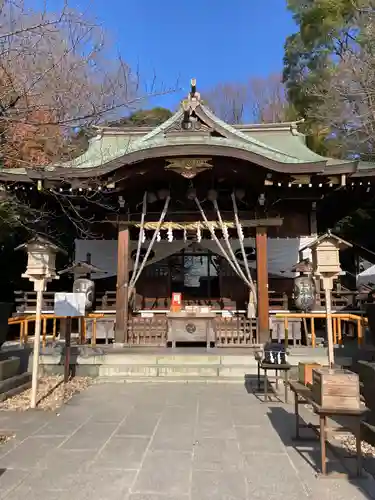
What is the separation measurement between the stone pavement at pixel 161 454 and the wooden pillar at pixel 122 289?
157 inches

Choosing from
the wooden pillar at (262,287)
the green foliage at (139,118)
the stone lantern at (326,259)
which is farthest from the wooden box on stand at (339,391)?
the wooden pillar at (262,287)

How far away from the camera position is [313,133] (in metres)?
19.2

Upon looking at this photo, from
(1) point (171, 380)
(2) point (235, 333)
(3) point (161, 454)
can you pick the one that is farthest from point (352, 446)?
(2) point (235, 333)

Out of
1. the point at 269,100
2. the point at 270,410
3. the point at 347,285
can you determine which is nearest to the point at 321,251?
the point at 270,410

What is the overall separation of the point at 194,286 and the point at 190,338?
3374 millimetres

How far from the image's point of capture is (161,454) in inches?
154

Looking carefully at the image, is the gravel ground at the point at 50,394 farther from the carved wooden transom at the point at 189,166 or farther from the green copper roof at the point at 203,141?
the carved wooden transom at the point at 189,166

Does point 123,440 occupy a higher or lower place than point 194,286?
lower

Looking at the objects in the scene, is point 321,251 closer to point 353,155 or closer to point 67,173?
point 67,173

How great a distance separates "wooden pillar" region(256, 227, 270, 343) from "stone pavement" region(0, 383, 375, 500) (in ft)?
12.5

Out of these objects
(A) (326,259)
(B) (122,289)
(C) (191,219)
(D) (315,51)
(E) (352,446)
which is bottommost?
(E) (352,446)

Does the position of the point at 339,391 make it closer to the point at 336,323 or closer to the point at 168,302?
the point at 336,323

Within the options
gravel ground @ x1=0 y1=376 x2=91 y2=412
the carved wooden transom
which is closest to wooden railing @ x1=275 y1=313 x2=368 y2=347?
the carved wooden transom

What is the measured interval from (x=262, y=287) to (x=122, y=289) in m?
3.77
